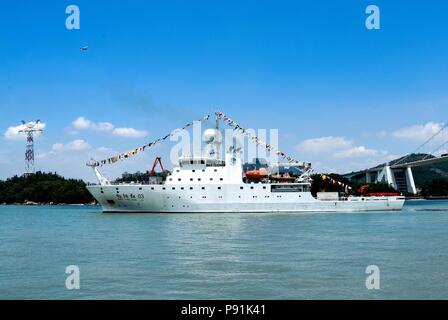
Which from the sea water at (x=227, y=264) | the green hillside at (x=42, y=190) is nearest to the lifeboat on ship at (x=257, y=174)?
the sea water at (x=227, y=264)

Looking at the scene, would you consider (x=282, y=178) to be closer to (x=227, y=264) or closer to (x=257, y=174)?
(x=257, y=174)

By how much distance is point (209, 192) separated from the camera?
39938 mm

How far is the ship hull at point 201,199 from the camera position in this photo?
39844mm

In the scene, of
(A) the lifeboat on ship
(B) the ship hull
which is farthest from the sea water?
(A) the lifeboat on ship

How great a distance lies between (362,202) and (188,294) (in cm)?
3609

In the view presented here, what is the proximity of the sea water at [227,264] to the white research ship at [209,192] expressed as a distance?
48.1 ft

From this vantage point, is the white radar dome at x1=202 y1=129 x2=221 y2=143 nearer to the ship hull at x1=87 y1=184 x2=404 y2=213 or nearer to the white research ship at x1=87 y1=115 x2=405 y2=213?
the white research ship at x1=87 y1=115 x2=405 y2=213

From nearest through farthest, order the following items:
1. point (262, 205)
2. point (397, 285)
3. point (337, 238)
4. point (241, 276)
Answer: point (397, 285)
point (241, 276)
point (337, 238)
point (262, 205)

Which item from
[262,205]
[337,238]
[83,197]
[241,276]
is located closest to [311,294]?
[241,276]

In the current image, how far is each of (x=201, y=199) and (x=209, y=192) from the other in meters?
0.87

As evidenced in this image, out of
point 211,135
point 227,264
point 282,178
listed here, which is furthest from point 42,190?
point 227,264

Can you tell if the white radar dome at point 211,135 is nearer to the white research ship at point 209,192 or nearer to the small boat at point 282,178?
the white research ship at point 209,192
